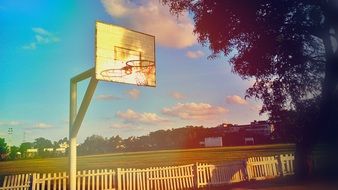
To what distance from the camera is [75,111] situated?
1095cm

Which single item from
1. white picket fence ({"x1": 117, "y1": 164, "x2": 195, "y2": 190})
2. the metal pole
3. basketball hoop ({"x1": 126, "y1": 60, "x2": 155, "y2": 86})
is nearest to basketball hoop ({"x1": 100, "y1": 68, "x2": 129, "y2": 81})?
basketball hoop ({"x1": 126, "y1": 60, "x2": 155, "y2": 86})

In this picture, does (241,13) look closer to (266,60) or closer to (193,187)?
(266,60)

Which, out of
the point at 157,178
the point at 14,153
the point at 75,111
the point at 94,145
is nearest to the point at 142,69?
the point at 75,111

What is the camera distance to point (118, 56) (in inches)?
433

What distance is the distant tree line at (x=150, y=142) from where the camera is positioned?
9019cm

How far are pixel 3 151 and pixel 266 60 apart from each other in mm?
103533

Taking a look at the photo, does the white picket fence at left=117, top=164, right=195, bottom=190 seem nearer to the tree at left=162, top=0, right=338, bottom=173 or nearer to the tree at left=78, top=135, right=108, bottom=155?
the tree at left=162, top=0, right=338, bottom=173

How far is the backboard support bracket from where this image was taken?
1038 cm

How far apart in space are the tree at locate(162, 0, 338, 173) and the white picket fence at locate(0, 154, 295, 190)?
101 inches

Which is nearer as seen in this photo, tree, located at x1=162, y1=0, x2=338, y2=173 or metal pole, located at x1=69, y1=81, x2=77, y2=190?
metal pole, located at x1=69, y1=81, x2=77, y2=190

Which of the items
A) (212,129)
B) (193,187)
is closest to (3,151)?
(212,129)

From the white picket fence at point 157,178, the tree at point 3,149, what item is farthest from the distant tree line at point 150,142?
the white picket fence at point 157,178

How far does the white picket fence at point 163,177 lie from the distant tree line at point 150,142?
68975mm

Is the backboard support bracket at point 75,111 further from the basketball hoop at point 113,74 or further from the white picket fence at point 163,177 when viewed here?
the white picket fence at point 163,177
